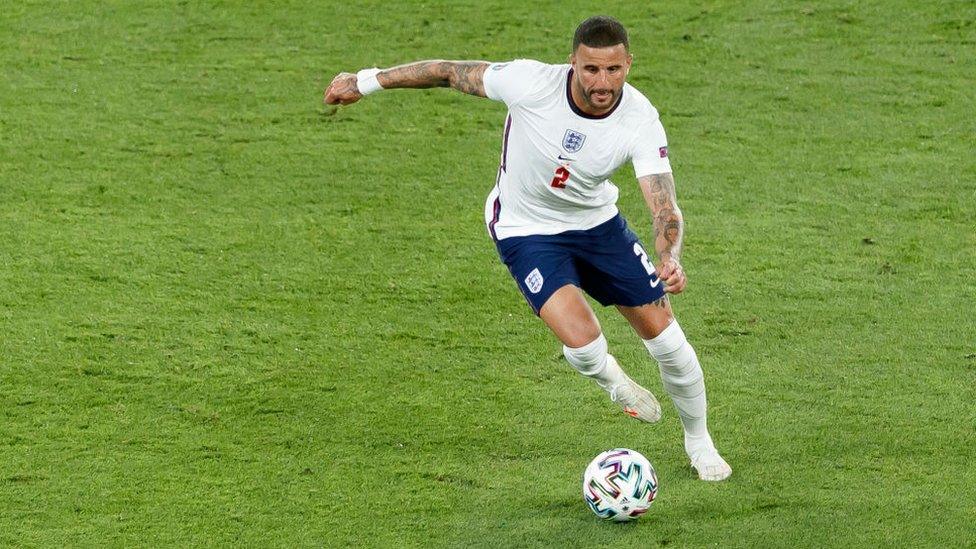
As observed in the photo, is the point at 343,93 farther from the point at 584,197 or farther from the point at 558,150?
the point at 584,197

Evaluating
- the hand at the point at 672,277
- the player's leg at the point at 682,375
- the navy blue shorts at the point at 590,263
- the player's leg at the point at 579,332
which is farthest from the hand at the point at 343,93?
the hand at the point at 672,277

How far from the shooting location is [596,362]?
5887 millimetres

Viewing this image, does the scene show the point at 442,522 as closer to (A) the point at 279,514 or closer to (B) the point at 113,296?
(A) the point at 279,514

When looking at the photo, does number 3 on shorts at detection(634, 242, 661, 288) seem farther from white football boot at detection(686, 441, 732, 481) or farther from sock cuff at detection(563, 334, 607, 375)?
white football boot at detection(686, 441, 732, 481)

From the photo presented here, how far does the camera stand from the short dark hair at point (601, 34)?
217 inches

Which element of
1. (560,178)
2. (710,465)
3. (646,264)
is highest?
(560,178)

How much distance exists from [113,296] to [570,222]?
121 inches

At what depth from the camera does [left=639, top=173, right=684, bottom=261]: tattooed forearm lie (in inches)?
213

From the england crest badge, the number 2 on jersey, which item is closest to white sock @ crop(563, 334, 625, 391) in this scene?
the number 2 on jersey

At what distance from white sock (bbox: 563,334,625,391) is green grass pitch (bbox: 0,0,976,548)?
476 mm

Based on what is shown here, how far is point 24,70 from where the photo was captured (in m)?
10.7

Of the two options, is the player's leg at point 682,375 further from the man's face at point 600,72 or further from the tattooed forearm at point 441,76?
the tattooed forearm at point 441,76

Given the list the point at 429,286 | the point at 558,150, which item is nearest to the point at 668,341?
the point at 558,150

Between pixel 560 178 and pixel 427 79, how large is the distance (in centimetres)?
77
